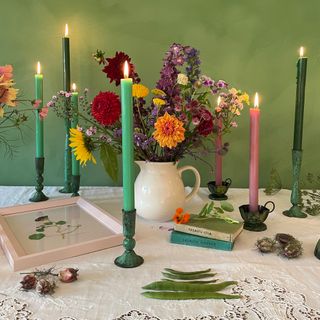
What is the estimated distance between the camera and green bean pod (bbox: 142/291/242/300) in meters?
0.57

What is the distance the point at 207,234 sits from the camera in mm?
753

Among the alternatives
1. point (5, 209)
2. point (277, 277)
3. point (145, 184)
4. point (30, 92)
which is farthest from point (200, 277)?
point (30, 92)

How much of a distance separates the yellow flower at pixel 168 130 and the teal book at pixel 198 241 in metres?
0.18

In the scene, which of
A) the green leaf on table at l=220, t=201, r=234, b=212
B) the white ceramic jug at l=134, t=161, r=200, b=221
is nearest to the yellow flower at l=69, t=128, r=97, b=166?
the white ceramic jug at l=134, t=161, r=200, b=221

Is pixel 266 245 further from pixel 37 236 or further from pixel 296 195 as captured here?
pixel 37 236

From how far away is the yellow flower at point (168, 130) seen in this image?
0.77m

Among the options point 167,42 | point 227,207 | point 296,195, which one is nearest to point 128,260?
point 227,207

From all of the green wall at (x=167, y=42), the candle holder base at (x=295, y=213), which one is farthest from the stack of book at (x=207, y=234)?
the green wall at (x=167, y=42)

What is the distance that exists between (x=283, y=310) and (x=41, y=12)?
1022 mm

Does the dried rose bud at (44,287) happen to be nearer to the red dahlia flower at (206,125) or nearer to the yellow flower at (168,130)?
the yellow flower at (168,130)

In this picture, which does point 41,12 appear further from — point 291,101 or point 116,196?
point 291,101

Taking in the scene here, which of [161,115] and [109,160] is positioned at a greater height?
[161,115]

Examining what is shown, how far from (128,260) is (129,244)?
0.03 meters

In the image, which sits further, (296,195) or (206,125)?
(296,195)
